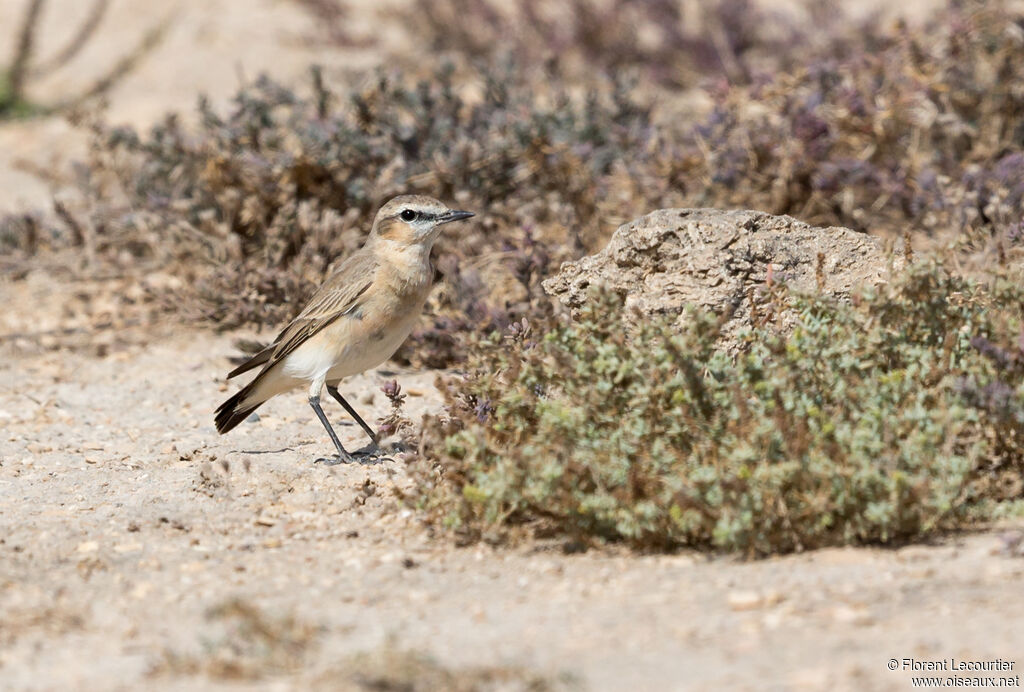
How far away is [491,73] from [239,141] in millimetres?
2122

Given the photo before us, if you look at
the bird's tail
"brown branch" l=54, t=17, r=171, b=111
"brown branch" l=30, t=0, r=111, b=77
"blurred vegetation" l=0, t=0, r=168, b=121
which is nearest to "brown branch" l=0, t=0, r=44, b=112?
"blurred vegetation" l=0, t=0, r=168, b=121

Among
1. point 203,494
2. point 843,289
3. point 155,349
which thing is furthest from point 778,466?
point 155,349

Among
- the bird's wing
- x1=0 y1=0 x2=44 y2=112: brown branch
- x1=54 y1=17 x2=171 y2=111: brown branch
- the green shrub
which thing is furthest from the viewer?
x1=54 y1=17 x2=171 y2=111: brown branch

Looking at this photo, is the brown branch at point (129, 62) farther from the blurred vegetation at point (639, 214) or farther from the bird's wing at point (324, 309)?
the bird's wing at point (324, 309)

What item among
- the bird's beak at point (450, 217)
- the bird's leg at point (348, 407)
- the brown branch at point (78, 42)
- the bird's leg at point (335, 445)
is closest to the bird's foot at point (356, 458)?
the bird's leg at point (335, 445)

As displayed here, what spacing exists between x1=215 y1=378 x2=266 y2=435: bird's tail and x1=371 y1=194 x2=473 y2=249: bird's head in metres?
1.16

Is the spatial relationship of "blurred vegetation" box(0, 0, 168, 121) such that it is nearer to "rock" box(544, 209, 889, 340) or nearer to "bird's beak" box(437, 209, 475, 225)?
"bird's beak" box(437, 209, 475, 225)

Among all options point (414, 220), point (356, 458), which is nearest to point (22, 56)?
point (414, 220)

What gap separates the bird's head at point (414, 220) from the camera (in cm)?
718

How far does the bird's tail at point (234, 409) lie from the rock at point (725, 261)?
2.15m

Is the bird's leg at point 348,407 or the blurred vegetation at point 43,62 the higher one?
the blurred vegetation at point 43,62

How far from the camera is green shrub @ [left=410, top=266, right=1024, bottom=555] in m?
4.53

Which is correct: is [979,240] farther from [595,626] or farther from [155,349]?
[155,349]

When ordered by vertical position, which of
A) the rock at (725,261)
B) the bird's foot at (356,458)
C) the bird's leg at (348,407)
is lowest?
the bird's foot at (356,458)
